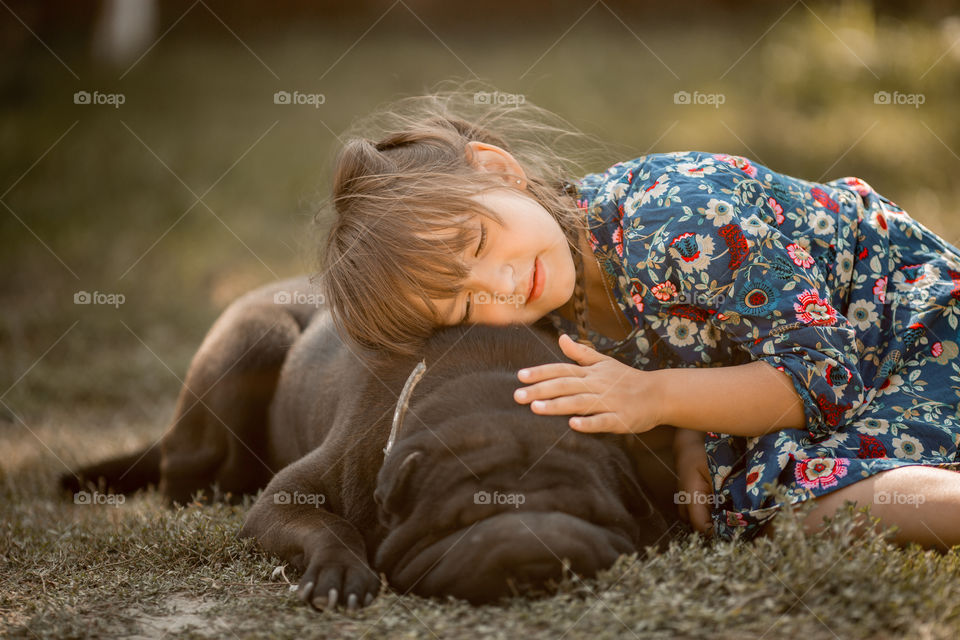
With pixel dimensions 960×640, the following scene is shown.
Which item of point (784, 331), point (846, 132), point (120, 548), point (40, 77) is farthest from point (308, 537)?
point (40, 77)

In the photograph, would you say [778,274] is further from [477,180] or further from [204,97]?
[204,97]

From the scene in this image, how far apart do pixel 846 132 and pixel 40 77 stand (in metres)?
8.71

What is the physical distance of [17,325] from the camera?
610cm

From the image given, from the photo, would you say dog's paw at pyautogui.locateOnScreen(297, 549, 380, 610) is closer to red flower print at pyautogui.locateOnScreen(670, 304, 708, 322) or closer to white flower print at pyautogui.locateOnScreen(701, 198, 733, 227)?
red flower print at pyautogui.locateOnScreen(670, 304, 708, 322)

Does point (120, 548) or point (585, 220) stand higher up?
point (585, 220)

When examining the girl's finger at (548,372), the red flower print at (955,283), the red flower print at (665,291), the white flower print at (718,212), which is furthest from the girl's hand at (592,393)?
the red flower print at (955,283)

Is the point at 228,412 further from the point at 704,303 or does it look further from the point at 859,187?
the point at 859,187

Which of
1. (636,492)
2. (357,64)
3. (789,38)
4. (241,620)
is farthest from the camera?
(357,64)

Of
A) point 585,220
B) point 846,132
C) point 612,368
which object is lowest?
point 612,368

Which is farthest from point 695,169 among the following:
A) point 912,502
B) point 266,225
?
point 266,225

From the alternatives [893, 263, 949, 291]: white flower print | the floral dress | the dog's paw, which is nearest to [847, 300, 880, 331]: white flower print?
the floral dress

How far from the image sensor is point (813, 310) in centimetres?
260

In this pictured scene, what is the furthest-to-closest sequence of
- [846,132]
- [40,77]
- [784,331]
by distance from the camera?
1. [40,77]
2. [846,132]
3. [784,331]

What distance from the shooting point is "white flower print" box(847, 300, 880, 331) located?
2.90 meters
